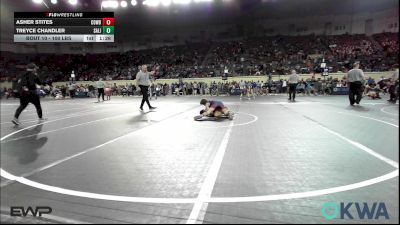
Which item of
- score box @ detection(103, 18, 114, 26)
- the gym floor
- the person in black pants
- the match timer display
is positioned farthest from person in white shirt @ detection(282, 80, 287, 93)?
the person in black pants

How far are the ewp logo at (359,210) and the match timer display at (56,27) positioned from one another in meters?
13.3

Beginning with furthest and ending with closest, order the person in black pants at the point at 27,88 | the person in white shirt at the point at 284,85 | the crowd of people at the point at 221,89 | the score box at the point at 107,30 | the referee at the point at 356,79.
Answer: the person in white shirt at the point at 284,85
the crowd of people at the point at 221,89
the score box at the point at 107,30
the referee at the point at 356,79
the person in black pants at the point at 27,88

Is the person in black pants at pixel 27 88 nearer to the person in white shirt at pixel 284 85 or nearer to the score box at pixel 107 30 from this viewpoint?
the score box at pixel 107 30

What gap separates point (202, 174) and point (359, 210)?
1.74 metres

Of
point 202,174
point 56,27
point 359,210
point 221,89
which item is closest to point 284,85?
point 221,89

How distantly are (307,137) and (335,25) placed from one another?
38.1 m

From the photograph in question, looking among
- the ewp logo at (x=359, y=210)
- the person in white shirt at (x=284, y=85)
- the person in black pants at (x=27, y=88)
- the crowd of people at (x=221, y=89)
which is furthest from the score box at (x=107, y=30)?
the person in white shirt at (x=284, y=85)

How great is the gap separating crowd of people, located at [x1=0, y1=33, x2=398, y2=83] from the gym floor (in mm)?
25313

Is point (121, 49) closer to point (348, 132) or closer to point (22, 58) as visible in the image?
point (22, 58)

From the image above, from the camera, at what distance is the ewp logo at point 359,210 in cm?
254

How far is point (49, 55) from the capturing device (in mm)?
42062

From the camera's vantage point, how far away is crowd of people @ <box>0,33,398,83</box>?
101 feet

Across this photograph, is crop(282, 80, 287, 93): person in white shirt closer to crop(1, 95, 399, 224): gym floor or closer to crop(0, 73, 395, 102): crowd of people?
crop(0, 73, 395, 102): crowd of people

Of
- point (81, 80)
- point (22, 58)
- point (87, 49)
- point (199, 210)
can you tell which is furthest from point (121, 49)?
point (199, 210)
